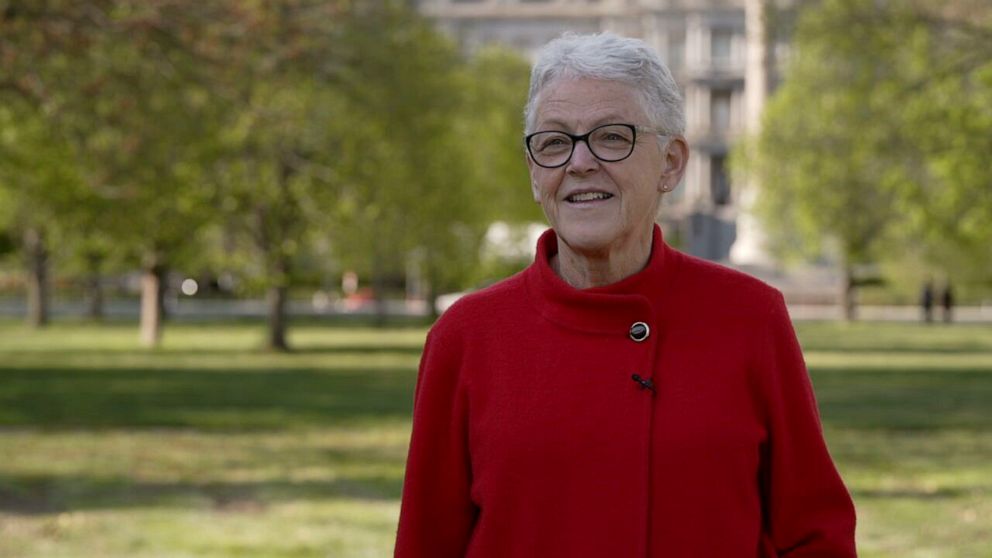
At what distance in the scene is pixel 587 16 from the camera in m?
120

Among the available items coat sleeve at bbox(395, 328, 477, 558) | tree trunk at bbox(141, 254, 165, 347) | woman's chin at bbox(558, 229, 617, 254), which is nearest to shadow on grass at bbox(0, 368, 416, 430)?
tree trunk at bbox(141, 254, 165, 347)

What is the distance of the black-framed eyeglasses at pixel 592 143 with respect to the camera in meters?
3.56

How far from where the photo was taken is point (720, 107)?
11850 centimetres

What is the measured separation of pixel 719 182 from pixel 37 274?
2735 inches

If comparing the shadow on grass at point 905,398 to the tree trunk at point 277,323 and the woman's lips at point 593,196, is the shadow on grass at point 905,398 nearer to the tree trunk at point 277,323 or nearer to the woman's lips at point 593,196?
the tree trunk at point 277,323

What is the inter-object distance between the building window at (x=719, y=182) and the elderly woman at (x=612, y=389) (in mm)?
111655

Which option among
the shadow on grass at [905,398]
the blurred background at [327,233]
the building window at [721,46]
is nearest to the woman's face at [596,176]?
the blurred background at [327,233]

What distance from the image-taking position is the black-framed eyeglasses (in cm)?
356

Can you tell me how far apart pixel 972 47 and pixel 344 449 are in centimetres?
1145

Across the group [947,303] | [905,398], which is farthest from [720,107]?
[905,398]

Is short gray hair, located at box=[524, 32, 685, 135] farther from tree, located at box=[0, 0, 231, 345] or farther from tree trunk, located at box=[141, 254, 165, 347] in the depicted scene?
tree trunk, located at box=[141, 254, 165, 347]

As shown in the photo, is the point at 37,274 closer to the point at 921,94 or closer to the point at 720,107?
the point at 921,94

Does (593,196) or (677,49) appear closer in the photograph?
(593,196)

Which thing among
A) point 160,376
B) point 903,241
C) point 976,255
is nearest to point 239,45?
point 160,376
